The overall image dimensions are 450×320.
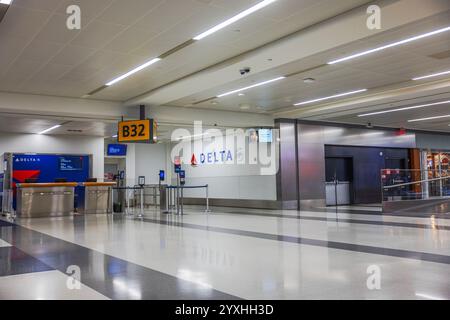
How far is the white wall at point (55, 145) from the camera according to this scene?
50.5ft

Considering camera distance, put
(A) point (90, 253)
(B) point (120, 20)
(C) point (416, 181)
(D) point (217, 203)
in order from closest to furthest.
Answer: (A) point (90, 253)
(B) point (120, 20)
(C) point (416, 181)
(D) point (217, 203)

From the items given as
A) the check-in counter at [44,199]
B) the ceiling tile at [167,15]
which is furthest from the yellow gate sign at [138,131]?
the ceiling tile at [167,15]

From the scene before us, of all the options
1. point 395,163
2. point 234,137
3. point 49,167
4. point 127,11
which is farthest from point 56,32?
point 395,163

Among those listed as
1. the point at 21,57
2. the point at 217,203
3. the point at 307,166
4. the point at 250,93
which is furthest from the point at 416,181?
the point at 21,57

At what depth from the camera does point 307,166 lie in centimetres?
1462

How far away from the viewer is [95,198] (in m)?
13.1

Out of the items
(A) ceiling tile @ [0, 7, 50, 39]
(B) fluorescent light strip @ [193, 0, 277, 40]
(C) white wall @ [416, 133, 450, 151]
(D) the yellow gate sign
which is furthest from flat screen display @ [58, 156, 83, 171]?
(C) white wall @ [416, 133, 450, 151]

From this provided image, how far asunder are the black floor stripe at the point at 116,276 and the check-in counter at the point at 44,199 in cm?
605

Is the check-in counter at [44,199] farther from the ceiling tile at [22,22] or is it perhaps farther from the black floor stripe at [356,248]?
the black floor stripe at [356,248]

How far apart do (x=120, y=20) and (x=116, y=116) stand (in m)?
5.89

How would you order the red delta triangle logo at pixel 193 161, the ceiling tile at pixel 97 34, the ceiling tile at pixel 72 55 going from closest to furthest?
1. the ceiling tile at pixel 97 34
2. the ceiling tile at pixel 72 55
3. the red delta triangle logo at pixel 193 161

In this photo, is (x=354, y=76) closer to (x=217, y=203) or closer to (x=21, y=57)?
(x=21, y=57)

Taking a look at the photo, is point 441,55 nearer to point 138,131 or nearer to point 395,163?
point 138,131

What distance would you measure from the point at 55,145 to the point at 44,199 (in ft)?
15.5
